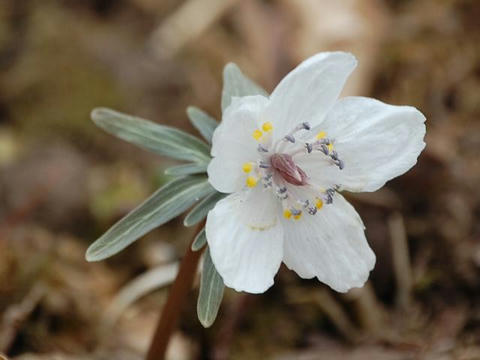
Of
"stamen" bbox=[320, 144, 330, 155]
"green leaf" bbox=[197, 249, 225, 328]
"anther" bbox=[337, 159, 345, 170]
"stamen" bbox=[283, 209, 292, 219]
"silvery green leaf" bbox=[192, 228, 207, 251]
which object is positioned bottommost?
"green leaf" bbox=[197, 249, 225, 328]

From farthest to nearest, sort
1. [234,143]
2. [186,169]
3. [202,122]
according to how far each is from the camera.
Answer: [202,122]
[186,169]
[234,143]

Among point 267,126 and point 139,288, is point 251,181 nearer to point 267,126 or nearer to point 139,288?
point 267,126

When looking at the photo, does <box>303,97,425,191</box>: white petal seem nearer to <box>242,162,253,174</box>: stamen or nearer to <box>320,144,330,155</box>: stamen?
<box>320,144,330,155</box>: stamen

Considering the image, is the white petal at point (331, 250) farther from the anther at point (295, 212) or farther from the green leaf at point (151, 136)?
the green leaf at point (151, 136)

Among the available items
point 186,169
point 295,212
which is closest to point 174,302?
point 186,169

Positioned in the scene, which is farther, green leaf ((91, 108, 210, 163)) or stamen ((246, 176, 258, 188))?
green leaf ((91, 108, 210, 163))

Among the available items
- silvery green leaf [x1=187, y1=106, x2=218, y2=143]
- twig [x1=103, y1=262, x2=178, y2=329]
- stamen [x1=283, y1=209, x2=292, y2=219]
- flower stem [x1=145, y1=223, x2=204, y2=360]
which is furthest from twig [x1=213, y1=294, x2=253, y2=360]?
stamen [x1=283, y1=209, x2=292, y2=219]

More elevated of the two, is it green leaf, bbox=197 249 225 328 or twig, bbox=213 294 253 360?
green leaf, bbox=197 249 225 328

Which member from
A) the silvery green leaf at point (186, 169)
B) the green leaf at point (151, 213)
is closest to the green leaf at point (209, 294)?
the green leaf at point (151, 213)
